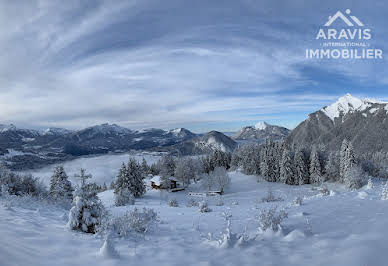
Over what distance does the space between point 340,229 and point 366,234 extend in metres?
0.61

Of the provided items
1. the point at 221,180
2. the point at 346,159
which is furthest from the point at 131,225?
the point at 346,159

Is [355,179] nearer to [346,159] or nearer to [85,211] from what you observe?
[346,159]

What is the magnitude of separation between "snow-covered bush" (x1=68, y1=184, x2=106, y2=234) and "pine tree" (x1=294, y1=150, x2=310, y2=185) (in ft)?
174

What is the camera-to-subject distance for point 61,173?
1252 inches

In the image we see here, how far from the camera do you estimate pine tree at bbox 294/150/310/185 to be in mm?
51812

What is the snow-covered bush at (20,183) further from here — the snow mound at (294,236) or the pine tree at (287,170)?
the pine tree at (287,170)

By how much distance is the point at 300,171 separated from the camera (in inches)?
2055

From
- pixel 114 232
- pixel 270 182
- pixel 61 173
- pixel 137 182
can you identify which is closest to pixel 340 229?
pixel 114 232

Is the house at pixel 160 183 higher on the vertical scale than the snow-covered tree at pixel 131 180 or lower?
lower

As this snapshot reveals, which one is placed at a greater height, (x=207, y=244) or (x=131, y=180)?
(x=207, y=244)

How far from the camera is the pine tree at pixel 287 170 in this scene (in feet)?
171

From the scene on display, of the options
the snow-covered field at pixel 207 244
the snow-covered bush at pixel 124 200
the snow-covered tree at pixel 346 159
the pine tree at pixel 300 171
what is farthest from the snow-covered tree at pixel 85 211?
the pine tree at pixel 300 171

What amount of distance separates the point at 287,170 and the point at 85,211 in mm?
52542

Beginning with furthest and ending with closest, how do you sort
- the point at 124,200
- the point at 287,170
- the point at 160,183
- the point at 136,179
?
1. the point at 160,183
2. the point at 287,170
3. the point at 136,179
4. the point at 124,200
